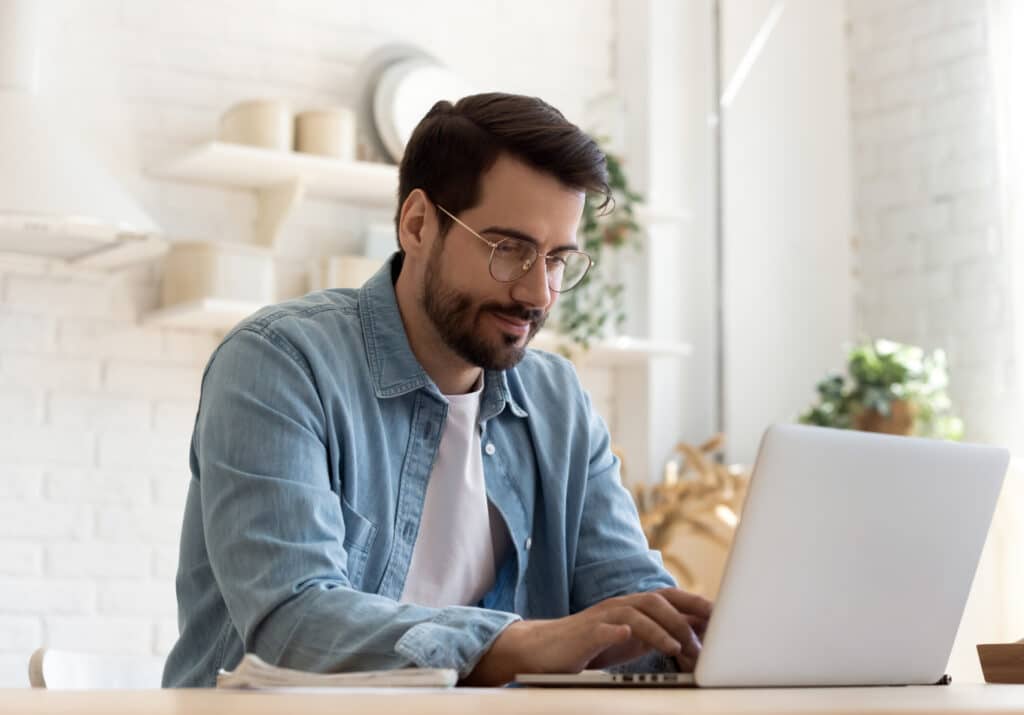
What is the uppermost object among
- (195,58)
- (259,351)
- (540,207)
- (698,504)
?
(195,58)

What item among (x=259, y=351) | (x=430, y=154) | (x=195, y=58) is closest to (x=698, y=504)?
(x=195, y=58)

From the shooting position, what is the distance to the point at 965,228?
402 centimetres

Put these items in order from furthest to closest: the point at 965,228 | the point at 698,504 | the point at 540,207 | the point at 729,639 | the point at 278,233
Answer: the point at 965,228 < the point at 698,504 < the point at 278,233 < the point at 540,207 < the point at 729,639

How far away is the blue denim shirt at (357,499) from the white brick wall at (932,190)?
235cm

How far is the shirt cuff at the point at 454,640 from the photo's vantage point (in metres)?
1.17

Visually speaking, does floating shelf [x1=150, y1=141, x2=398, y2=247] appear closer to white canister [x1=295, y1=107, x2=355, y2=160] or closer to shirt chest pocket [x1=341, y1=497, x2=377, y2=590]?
white canister [x1=295, y1=107, x2=355, y2=160]

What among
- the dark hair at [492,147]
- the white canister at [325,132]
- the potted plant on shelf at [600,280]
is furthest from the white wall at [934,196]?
the dark hair at [492,147]

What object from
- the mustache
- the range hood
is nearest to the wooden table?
the mustache

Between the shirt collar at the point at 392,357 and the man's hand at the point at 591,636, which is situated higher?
the shirt collar at the point at 392,357

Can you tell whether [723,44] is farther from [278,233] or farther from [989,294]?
[278,233]

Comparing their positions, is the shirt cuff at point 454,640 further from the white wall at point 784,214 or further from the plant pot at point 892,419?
the white wall at point 784,214

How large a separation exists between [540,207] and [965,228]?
8.60 feet

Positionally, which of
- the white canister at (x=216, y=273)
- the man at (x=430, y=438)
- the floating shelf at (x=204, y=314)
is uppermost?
the white canister at (x=216, y=273)

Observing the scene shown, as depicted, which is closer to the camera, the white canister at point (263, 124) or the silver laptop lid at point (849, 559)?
the silver laptop lid at point (849, 559)
